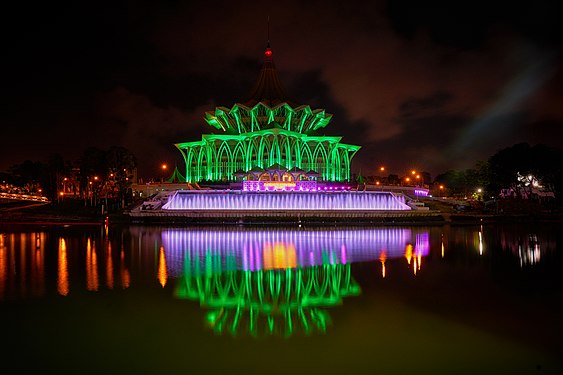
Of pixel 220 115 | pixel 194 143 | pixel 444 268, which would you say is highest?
pixel 220 115

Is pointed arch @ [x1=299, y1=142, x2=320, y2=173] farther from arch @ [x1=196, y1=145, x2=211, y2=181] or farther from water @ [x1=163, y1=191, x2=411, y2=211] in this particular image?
water @ [x1=163, y1=191, x2=411, y2=211]

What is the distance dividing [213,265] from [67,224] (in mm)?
19150

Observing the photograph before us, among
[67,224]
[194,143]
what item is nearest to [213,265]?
[67,224]

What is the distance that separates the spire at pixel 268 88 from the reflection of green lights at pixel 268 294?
33.5 meters

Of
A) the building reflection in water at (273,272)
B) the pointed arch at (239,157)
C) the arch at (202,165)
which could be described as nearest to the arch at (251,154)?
the pointed arch at (239,157)

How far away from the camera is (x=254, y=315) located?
324 inches

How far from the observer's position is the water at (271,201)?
1299 inches

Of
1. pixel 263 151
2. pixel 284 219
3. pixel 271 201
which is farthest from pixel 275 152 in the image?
pixel 284 219

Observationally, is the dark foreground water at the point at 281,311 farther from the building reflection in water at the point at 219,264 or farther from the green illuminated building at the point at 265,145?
the green illuminated building at the point at 265,145

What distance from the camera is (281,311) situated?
8477mm

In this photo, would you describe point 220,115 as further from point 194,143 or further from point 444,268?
point 444,268

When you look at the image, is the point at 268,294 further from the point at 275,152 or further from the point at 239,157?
the point at 239,157

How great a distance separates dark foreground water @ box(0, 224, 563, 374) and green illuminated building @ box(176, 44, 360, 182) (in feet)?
85.6

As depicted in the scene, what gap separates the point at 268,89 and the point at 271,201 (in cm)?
1776
